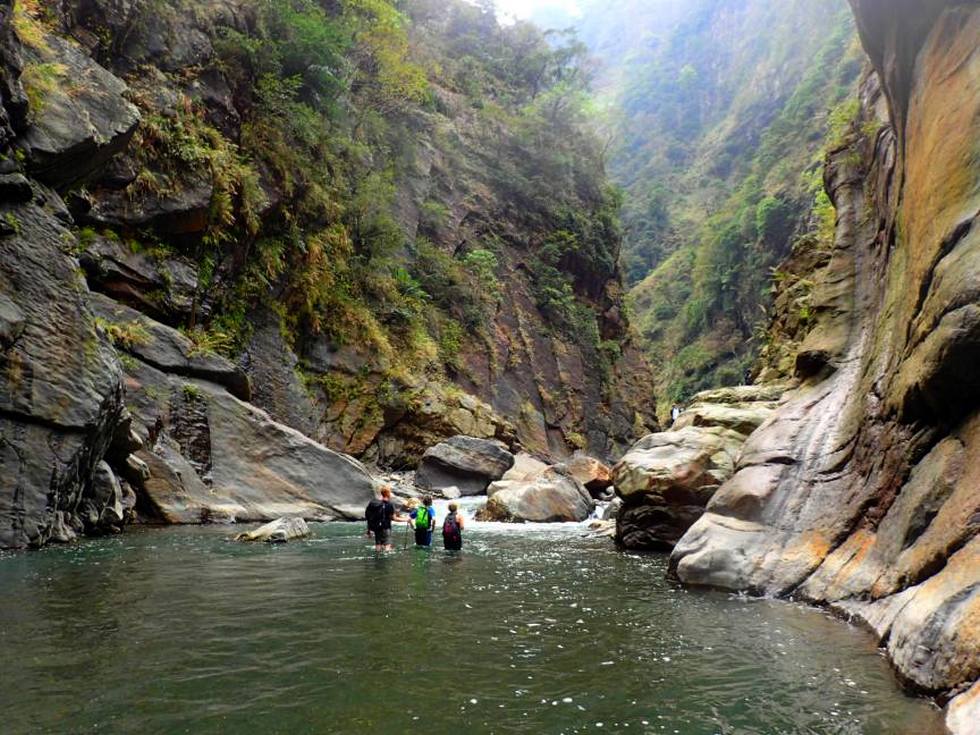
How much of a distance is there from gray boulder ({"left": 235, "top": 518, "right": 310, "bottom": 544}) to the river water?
113 inches

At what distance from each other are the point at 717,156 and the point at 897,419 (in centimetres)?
10030

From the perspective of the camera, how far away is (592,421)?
43.8m

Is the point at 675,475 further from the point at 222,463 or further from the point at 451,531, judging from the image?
the point at 222,463

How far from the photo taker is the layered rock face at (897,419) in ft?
20.5

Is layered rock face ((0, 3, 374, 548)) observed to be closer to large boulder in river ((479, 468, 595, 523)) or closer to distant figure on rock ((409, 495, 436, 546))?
large boulder in river ((479, 468, 595, 523))

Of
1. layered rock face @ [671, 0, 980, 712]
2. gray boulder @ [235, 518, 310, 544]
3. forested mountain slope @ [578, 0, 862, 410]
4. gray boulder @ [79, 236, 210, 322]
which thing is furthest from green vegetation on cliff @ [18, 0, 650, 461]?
layered rock face @ [671, 0, 980, 712]

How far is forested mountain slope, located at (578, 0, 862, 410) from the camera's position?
203 feet

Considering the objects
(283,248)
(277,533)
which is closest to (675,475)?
(277,533)

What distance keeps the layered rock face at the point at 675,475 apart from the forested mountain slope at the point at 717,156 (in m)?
8.01

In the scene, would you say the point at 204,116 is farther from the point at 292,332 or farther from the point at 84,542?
the point at 84,542

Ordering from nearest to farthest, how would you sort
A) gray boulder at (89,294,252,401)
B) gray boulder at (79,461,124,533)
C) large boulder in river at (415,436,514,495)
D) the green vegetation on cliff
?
gray boulder at (79,461,124,533), gray boulder at (89,294,252,401), the green vegetation on cliff, large boulder in river at (415,436,514,495)

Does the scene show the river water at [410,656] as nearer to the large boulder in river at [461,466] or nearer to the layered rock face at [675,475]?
the layered rock face at [675,475]

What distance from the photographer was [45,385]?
11.5 m

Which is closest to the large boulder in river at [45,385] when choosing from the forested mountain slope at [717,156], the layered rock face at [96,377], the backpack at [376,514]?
the layered rock face at [96,377]
